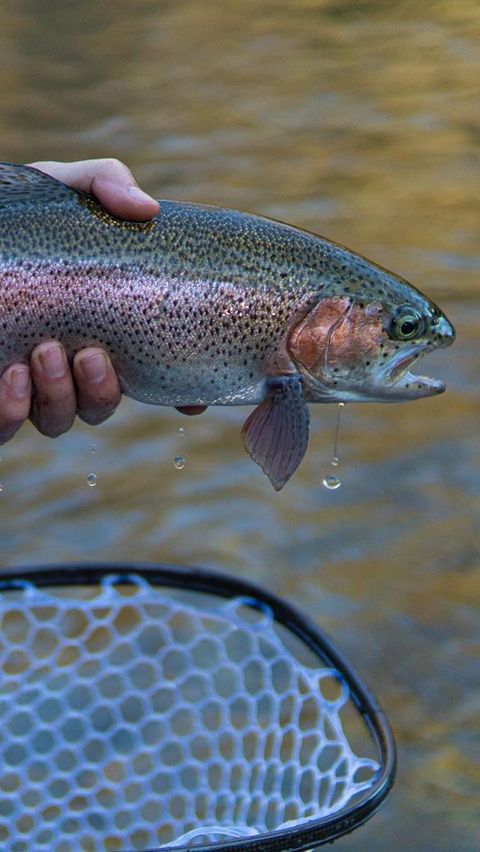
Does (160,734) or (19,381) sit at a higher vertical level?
(19,381)

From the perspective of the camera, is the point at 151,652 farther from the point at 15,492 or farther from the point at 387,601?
the point at 15,492

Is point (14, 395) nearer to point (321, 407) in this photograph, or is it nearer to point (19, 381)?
point (19, 381)

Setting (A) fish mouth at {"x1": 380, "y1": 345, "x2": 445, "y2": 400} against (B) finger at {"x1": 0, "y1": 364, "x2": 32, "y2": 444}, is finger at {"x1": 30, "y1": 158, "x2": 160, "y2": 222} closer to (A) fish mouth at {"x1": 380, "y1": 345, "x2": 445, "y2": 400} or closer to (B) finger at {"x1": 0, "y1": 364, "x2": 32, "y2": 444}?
(B) finger at {"x1": 0, "y1": 364, "x2": 32, "y2": 444}

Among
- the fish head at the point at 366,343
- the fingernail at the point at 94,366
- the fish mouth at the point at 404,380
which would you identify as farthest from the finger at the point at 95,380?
the fish mouth at the point at 404,380

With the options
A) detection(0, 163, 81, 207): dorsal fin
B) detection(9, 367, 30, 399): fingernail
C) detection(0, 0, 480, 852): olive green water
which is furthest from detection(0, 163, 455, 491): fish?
detection(0, 0, 480, 852): olive green water

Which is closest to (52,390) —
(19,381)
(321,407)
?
(19,381)

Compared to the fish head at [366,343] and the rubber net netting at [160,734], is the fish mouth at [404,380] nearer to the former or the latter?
the fish head at [366,343]

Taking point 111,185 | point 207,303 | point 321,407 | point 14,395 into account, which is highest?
point 111,185
